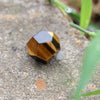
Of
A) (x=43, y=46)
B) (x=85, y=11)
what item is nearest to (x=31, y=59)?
(x=43, y=46)

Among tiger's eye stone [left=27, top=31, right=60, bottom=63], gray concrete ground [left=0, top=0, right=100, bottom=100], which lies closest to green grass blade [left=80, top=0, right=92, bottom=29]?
gray concrete ground [left=0, top=0, right=100, bottom=100]

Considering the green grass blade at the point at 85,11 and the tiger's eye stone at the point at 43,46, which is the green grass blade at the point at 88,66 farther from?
the green grass blade at the point at 85,11

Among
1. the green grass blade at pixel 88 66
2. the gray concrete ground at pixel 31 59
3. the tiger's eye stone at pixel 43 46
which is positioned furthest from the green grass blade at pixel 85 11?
the green grass blade at pixel 88 66

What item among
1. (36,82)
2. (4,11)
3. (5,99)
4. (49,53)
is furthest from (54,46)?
(4,11)

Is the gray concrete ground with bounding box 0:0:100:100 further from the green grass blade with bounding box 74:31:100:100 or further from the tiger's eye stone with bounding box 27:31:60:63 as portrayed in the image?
the green grass blade with bounding box 74:31:100:100

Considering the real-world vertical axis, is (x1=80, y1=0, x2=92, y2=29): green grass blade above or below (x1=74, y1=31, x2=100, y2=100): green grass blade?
below

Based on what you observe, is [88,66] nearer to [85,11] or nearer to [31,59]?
[31,59]

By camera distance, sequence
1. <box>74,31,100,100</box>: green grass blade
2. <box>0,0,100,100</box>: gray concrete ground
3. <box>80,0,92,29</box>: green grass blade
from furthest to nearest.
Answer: <box>80,0,92,29</box>: green grass blade → <box>0,0,100,100</box>: gray concrete ground → <box>74,31,100,100</box>: green grass blade
